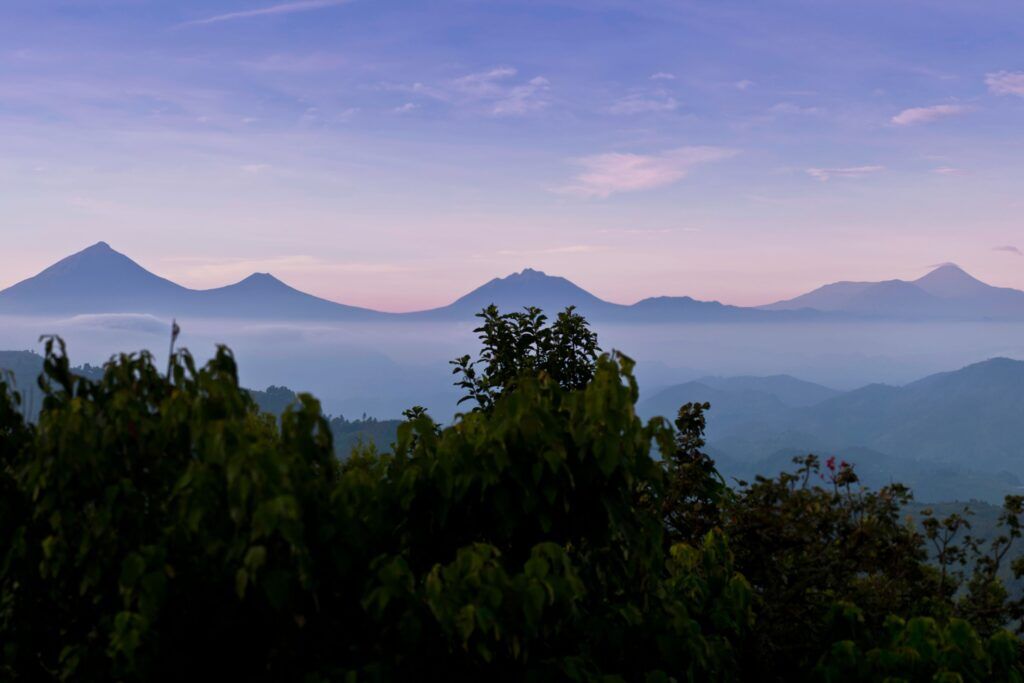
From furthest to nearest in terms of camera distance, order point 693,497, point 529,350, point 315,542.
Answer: point 529,350 → point 693,497 → point 315,542

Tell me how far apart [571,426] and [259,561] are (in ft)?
6.63

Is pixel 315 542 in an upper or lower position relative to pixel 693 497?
upper

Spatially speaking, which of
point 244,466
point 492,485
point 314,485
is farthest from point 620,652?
point 244,466

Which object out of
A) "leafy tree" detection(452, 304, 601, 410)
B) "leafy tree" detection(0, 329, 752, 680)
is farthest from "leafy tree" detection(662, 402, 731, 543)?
"leafy tree" detection(0, 329, 752, 680)

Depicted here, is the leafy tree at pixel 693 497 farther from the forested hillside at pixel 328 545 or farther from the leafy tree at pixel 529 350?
the forested hillside at pixel 328 545

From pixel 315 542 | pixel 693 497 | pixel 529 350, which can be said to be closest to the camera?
pixel 315 542

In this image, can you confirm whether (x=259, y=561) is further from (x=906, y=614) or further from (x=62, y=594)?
(x=906, y=614)

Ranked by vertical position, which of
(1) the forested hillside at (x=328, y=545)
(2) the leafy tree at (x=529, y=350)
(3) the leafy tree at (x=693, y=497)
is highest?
(2) the leafy tree at (x=529, y=350)

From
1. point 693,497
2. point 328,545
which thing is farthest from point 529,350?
point 328,545

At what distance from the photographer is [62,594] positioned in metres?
5.13

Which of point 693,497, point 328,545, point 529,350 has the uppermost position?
point 529,350

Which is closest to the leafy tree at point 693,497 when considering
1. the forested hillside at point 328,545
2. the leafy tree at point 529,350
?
the leafy tree at point 529,350

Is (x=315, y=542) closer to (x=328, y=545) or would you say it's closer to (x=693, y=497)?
(x=328, y=545)

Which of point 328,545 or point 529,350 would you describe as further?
point 529,350
